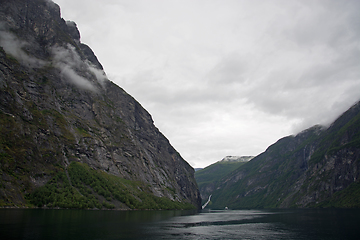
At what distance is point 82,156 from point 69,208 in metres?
52.0

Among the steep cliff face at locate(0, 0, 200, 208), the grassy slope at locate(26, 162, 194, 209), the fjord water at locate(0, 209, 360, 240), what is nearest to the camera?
the fjord water at locate(0, 209, 360, 240)

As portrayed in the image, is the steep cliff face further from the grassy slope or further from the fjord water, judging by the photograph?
the fjord water

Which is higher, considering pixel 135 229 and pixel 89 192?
pixel 89 192

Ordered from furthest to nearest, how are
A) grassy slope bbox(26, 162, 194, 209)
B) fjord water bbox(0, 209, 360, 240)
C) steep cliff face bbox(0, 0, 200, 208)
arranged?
grassy slope bbox(26, 162, 194, 209) → steep cliff face bbox(0, 0, 200, 208) → fjord water bbox(0, 209, 360, 240)

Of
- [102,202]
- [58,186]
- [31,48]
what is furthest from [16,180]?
[31,48]

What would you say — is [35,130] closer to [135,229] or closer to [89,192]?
[89,192]

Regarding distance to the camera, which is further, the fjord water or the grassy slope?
the grassy slope

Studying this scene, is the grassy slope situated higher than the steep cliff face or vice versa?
the steep cliff face

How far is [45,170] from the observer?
125 m

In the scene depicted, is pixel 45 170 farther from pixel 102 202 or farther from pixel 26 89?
pixel 26 89

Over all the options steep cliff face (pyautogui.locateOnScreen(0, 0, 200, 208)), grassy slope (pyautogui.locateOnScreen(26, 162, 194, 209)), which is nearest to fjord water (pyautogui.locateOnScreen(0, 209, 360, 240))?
grassy slope (pyautogui.locateOnScreen(26, 162, 194, 209))

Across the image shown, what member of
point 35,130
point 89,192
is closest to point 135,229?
point 89,192

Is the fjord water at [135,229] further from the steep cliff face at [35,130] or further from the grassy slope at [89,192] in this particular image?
the steep cliff face at [35,130]

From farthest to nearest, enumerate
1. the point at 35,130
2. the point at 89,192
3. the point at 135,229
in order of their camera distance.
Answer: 1. the point at 89,192
2. the point at 35,130
3. the point at 135,229
